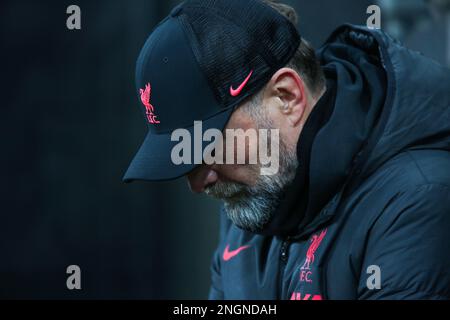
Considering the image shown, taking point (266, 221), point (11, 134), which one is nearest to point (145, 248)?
point (11, 134)

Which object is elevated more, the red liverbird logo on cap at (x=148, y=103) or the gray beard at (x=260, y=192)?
the red liverbird logo on cap at (x=148, y=103)

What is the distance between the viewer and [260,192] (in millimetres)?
1889

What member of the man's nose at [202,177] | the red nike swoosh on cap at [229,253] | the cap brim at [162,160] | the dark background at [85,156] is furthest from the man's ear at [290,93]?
the dark background at [85,156]

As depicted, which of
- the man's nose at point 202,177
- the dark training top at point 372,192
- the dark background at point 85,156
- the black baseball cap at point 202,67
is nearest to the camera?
the dark training top at point 372,192

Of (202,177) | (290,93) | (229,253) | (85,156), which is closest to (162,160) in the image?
(202,177)

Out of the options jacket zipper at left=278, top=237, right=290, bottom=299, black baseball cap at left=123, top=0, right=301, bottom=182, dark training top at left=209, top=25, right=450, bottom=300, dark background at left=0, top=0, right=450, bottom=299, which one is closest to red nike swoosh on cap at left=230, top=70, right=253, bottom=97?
black baseball cap at left=123, top=0, right=301, bottom=182

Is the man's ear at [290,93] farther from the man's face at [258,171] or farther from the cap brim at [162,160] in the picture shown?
the cap brim at [162,160]

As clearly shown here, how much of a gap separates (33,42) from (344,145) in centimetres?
252

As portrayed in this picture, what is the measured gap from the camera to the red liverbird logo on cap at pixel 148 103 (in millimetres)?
1765

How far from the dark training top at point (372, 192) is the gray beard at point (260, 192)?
0.11 feet

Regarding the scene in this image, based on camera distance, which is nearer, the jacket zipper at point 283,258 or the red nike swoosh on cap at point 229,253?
the jacket zipper at point 283,258

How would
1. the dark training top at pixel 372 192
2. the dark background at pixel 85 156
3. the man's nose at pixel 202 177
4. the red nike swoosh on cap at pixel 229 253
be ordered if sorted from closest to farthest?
the dark training top at pixel 372 192
the man's nose at pixel 202 177
the red nike swoosh on cap at pixel 229 253
the dark background at pixel 85 156

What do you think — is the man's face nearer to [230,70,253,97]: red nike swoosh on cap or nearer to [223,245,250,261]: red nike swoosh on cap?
[230,70,253,97]: red nike swoosh on cap
